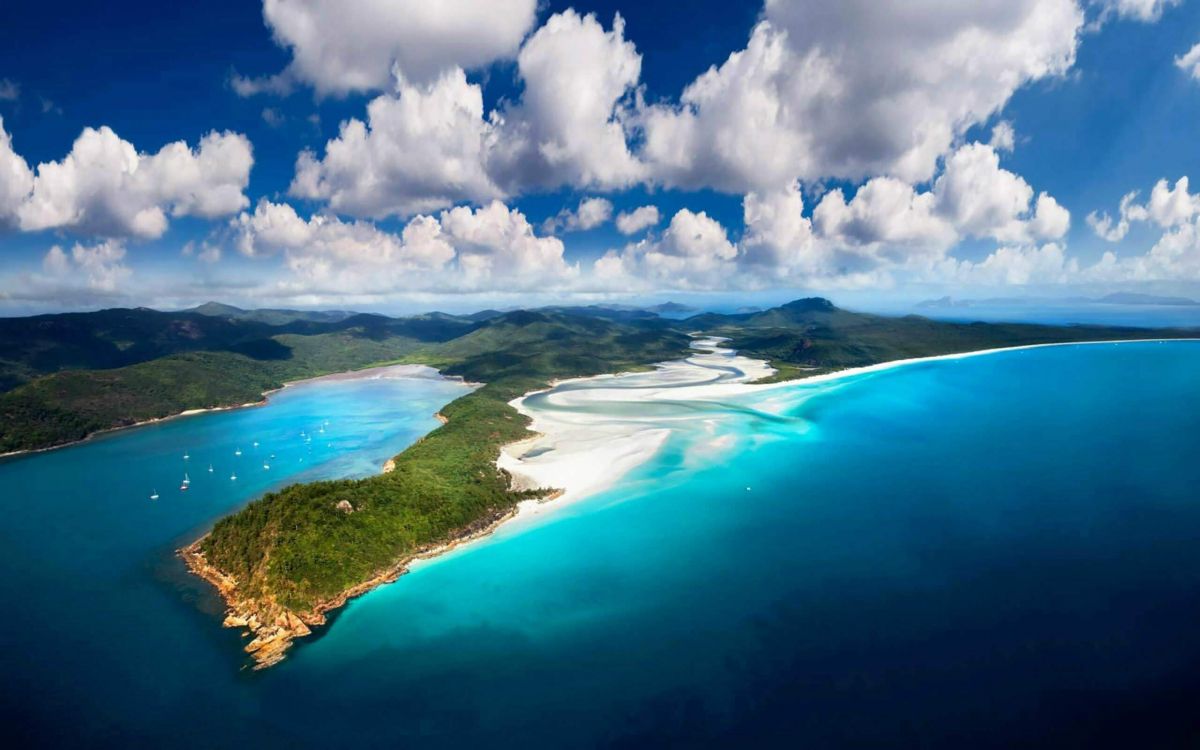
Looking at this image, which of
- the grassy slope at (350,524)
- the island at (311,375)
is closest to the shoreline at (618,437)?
the island at (311,375)

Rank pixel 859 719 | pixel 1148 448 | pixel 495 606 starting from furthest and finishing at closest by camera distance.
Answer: pixel 1148 448 → pixel 495 606 → pixel 859 719

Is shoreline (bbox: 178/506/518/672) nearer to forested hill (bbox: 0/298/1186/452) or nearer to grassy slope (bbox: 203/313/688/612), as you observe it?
grassy slope (bbox: 203/313/688/612)

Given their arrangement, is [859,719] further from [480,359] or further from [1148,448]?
[480,359]

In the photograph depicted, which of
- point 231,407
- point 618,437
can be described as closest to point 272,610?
point 618,437

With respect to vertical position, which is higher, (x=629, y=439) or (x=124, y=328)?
(x=124, y=328)

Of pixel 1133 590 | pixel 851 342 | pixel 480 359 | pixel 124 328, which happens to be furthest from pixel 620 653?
pixel 124 328

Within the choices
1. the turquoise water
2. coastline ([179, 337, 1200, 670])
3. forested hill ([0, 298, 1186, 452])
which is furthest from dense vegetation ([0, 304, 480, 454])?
coastline ([179, 337, 1200, 670])
